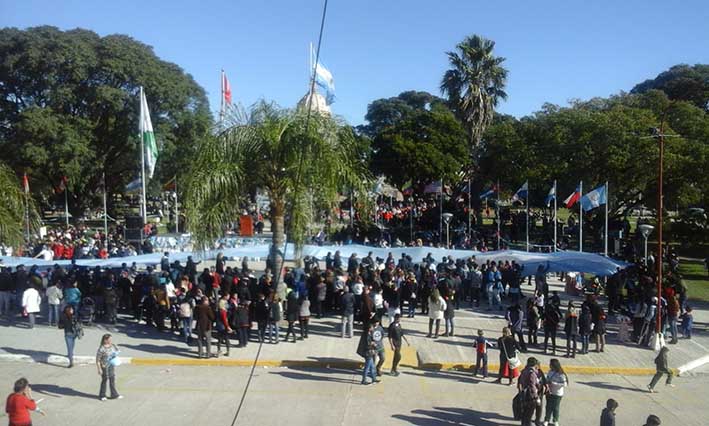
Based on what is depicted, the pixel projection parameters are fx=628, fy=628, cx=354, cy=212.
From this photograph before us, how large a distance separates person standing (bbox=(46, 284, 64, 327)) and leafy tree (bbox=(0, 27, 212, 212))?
66.7 ft

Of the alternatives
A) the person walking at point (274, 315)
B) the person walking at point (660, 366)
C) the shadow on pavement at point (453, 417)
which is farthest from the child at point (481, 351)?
the person walking at point (274, 315)

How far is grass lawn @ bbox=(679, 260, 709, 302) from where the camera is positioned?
23531 mm

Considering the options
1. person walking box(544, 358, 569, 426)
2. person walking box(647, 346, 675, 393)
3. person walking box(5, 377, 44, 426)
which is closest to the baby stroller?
person walking box(5, 377, 44, 426)

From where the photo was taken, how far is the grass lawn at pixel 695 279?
23531mm

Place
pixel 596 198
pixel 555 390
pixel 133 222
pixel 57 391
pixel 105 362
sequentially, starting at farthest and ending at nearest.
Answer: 1. pixel 133 222
2. pixel 596 198
3. pixel 57 391
4. pixel 105 362
5. pixel 555 390

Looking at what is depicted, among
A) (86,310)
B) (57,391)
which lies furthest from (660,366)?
(86,310)

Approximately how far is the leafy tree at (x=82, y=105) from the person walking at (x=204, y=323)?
23.6 metres

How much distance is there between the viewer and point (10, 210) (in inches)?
601

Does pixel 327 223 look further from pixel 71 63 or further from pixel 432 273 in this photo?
pixel 71 63

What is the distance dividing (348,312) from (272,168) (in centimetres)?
419

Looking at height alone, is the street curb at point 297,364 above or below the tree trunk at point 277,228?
below

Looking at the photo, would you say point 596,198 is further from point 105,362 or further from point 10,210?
point 10,210

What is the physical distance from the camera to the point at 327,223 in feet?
57.3

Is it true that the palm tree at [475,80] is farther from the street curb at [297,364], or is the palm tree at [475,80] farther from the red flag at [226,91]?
the street curb at [297,364]
